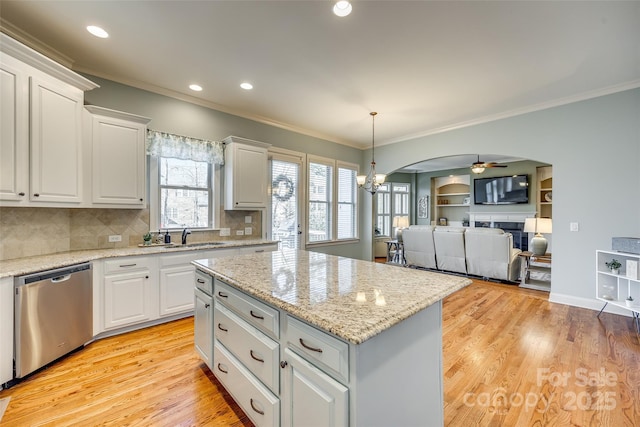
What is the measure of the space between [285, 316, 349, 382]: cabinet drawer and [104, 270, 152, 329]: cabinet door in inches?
92.0

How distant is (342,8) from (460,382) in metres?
2.99

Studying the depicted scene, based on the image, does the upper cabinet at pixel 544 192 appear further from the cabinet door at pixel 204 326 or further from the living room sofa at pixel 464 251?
the cabinet door at pixel 204 326

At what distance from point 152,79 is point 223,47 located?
123 centimetres

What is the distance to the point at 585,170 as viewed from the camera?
3.53 meters

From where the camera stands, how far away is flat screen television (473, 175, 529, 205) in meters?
7.53

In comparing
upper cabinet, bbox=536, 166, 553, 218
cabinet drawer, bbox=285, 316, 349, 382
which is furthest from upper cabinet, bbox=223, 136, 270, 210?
upper cabinet, bbox=536, 166, 553, 218

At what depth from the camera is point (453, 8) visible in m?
2.01

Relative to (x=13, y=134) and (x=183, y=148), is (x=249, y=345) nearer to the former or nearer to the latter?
(x=13, y=134)

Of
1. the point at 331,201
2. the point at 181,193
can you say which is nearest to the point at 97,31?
the point at 181,193

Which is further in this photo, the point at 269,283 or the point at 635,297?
the point at 635,297

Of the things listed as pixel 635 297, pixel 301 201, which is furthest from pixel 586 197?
pixel 301 201

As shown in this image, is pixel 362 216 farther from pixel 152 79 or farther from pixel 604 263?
pixel 152 79

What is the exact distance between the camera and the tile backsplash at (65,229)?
7.86 ft

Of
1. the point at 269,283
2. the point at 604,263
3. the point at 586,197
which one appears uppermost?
the point at 586,197
